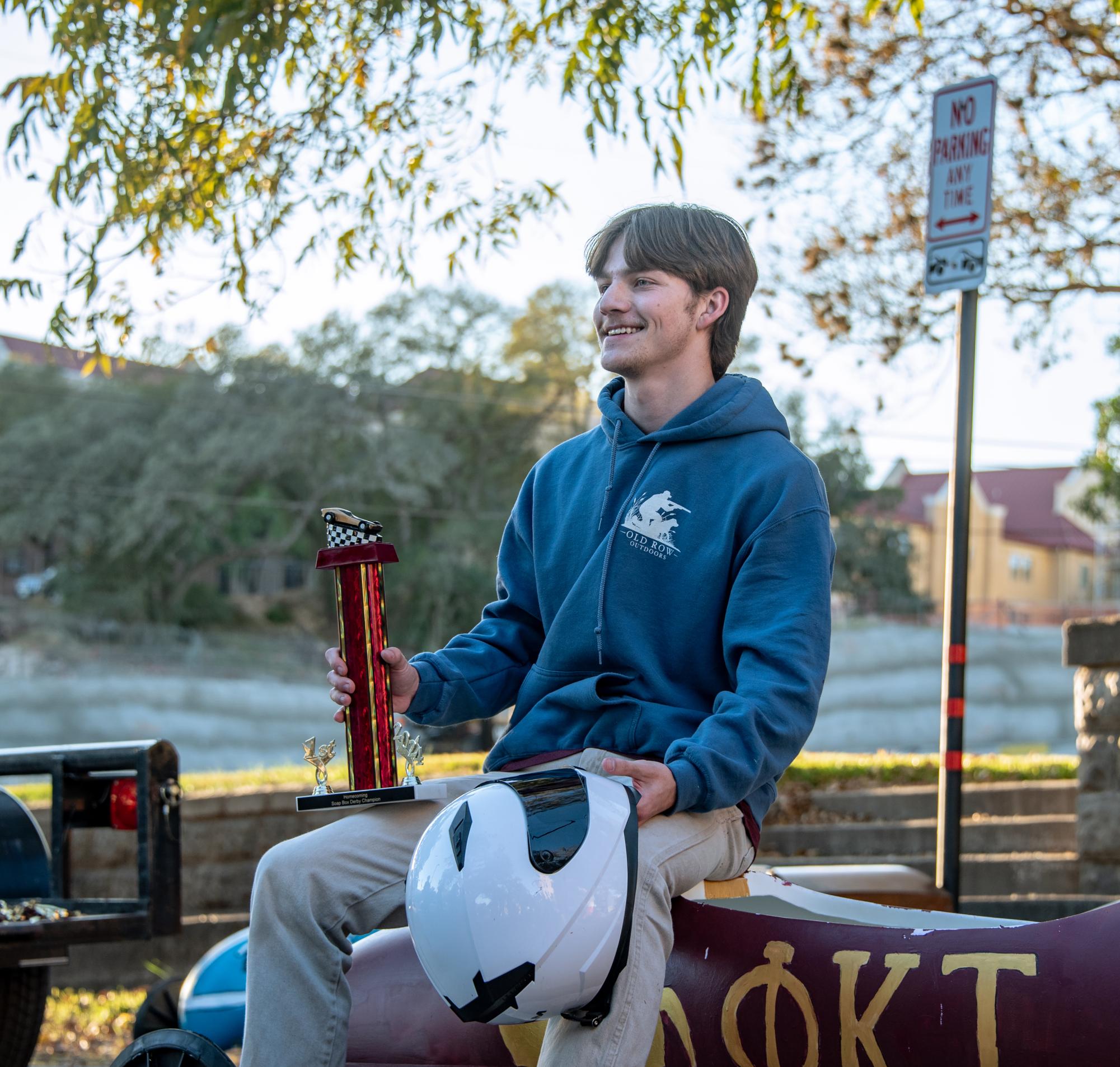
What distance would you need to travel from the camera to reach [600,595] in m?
2.80

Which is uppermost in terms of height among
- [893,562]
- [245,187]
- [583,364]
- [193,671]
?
[583,364]

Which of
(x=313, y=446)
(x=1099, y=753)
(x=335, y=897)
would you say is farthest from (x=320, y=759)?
(x=313, y=446)

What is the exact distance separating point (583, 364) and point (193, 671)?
47.8 feet

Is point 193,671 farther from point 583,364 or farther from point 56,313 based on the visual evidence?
point 56,313

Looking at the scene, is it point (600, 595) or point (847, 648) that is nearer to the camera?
point (600, 595)

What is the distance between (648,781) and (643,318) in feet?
3.37

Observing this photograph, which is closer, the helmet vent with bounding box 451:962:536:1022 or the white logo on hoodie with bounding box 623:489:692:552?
the helmet vent with bounding box 451:962:536:1022

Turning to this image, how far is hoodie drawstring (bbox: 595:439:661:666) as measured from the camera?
278 centimetres

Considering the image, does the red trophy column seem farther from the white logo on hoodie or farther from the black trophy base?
the white logo on hoodie

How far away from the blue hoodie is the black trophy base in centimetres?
14

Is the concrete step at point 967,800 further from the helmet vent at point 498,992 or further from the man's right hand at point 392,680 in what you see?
the helmet vent at point 498,992

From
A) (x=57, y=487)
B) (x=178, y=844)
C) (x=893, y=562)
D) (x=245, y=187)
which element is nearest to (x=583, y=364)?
(x=893, y=562)

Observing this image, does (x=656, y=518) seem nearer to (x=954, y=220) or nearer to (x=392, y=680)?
(x=392, y=680)

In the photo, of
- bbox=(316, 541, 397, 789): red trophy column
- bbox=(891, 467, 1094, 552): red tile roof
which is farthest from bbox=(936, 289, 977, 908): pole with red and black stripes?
bbox=(891, 467, 1094, 552): red tile roof
